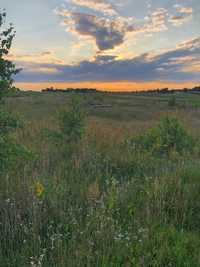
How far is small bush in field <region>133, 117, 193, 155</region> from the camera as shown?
9281 millimetres

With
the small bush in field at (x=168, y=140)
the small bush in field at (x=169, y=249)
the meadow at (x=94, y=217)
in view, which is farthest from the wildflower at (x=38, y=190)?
the small bush in field at (x=168, y=140)

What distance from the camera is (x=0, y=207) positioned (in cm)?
427

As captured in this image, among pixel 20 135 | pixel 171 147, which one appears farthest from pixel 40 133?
pixel 171 147

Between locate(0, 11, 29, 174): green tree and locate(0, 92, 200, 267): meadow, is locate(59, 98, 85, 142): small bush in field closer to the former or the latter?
locate(0, 92, 200, 267): meadow

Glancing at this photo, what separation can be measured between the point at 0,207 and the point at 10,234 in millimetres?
557

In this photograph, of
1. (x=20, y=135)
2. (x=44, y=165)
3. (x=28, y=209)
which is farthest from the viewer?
(x=20, y=135)

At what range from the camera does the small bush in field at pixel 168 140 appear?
9.28 m

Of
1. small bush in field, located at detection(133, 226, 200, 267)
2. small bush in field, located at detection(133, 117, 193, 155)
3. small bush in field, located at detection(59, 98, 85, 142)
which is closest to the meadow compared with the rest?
small bush in field, located at detection(133, 226, 200, 267)

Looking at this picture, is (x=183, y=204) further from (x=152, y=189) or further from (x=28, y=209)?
(x=28, y=209)

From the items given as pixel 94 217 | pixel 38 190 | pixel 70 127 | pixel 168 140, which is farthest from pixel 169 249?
pixel 70 127

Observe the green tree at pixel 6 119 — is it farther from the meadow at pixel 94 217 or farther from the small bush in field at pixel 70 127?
the small bush in field at pixel 70 127

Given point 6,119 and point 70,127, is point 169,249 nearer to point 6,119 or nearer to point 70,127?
point 6,119

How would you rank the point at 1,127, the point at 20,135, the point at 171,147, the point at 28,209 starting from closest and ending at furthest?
the point at 28,209
the point at 1,127
the point at 171,147
the point at 20,135

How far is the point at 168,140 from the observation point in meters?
9.37
